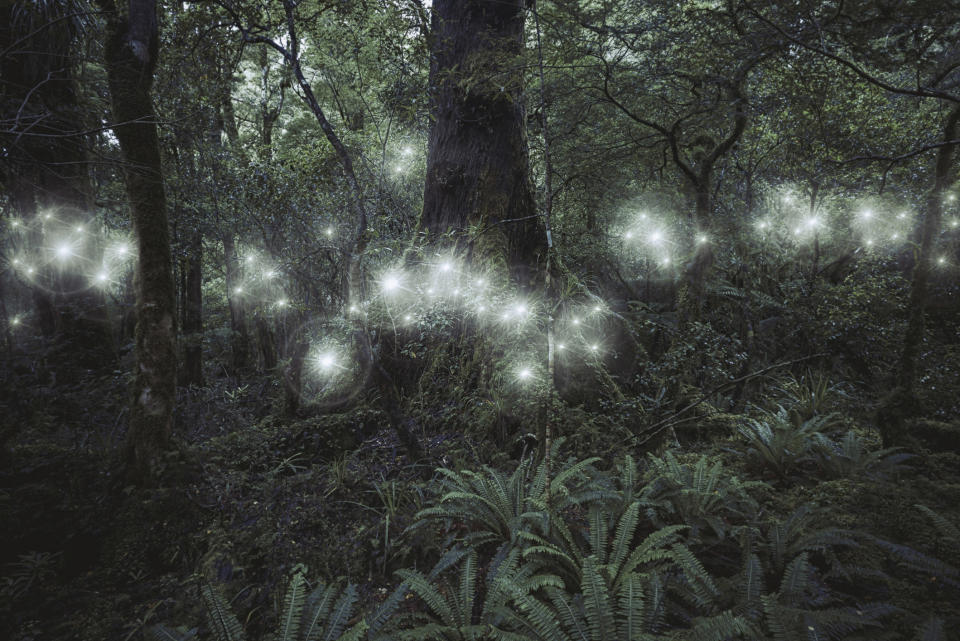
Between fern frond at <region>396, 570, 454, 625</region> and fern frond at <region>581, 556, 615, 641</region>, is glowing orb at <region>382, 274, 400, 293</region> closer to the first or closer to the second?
fern frond at <region>396, 570, 454, 625</region>

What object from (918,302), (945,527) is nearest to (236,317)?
(945,527)

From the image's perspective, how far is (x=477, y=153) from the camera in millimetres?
5203

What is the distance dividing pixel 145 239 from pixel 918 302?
26.0 feet

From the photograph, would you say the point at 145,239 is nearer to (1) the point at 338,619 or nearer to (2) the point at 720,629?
(1) the point at 338,619

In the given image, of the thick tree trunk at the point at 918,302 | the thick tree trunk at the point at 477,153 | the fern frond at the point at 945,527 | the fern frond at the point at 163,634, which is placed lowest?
the fern frond at the point at 163,634

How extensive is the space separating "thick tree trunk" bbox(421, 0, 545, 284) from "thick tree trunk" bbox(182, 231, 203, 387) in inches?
234

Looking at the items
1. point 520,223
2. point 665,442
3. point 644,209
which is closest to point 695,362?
point 665,442

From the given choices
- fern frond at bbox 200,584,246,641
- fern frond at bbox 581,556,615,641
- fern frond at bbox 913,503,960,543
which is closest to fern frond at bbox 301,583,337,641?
fern frond at bbox 200,584,246,641

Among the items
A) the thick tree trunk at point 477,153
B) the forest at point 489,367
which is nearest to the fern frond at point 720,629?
the forest at point 489,367

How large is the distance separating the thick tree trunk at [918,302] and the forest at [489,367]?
0.12 feet

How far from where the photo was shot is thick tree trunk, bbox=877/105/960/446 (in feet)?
10.3

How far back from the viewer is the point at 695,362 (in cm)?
526

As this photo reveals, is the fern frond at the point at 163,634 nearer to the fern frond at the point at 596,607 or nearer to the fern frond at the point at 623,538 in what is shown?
the fern frond at the point at 596,607

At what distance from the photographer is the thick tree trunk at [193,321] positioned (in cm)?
806
